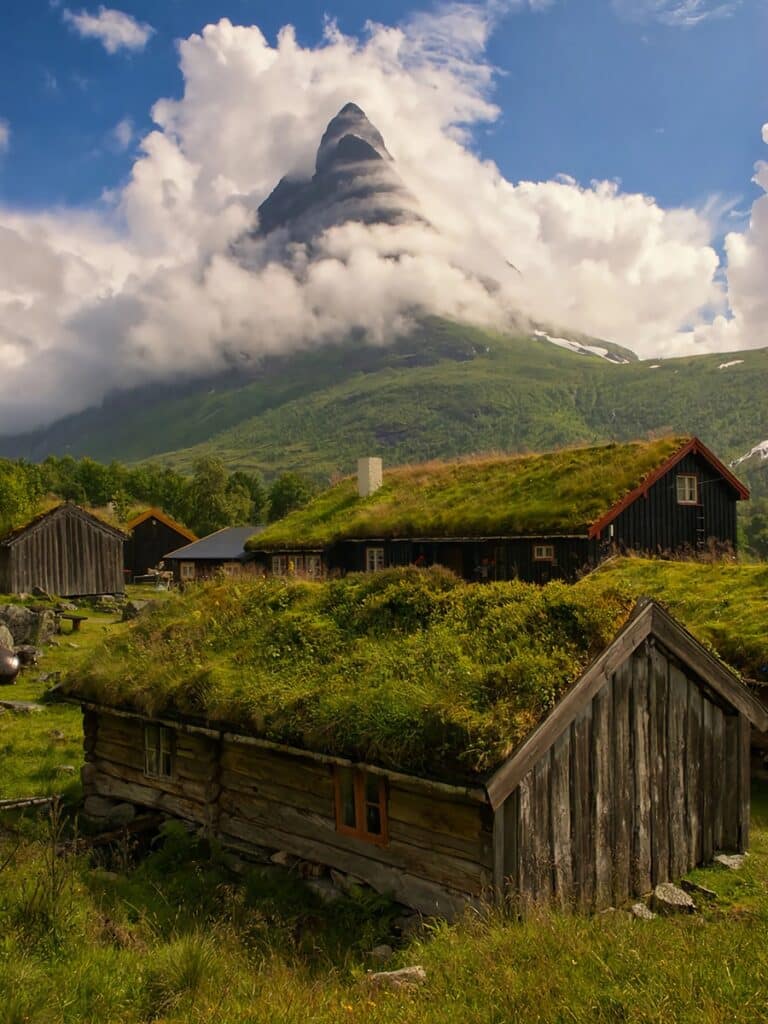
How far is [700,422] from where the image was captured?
607 feet

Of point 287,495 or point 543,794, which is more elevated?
point 287,495

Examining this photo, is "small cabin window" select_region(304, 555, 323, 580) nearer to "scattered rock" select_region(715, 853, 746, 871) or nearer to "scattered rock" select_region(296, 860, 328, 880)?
"scattered rock" select_region(296, 860, 328, 880)

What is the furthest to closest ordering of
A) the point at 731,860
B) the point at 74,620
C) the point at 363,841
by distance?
the point at 74,620 < the point at 731,860 < the point at 363,841

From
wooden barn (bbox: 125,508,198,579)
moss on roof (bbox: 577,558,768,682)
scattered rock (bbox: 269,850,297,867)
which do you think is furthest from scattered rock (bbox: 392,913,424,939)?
wooden barn (bbox: 125,508,198,579)

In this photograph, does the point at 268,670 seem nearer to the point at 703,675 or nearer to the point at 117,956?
the point at 117,956

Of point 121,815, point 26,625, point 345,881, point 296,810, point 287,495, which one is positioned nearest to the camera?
point 345,881

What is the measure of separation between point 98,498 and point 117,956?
97.4 m

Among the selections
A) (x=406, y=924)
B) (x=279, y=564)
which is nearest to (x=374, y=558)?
(x=279, y=564)

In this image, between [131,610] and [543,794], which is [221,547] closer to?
[131,610]

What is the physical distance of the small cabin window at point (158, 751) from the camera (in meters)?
12.9

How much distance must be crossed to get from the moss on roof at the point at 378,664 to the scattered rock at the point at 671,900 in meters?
2.83

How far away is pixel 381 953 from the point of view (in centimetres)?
870

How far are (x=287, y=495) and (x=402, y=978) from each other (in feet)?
251

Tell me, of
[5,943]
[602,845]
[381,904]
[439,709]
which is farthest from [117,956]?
[602,845]
